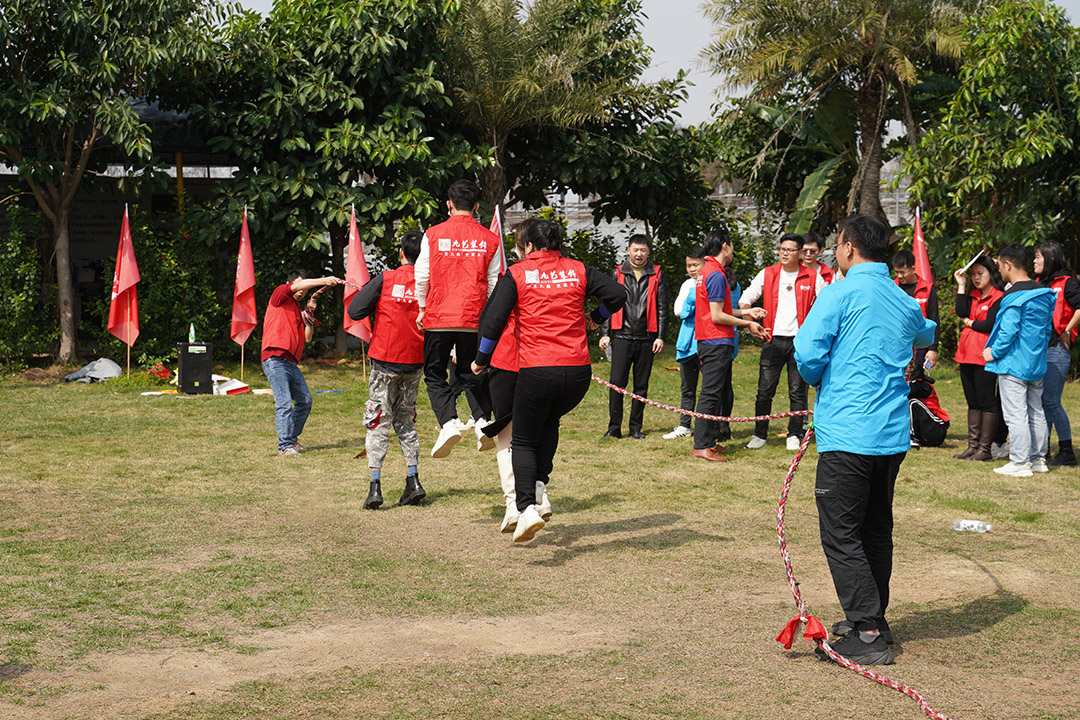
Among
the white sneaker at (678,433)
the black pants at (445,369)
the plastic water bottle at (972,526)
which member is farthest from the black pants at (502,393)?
the white sneaker at (678,433)

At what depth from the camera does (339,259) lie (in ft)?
61.1

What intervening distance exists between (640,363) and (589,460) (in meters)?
1.50

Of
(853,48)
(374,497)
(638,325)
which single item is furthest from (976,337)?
(853,48)

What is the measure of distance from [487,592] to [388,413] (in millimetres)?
2345

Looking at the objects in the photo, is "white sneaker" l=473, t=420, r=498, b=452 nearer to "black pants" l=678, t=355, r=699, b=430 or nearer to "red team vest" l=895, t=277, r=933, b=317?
"black pants" l=678, t=355, r=699, b=430

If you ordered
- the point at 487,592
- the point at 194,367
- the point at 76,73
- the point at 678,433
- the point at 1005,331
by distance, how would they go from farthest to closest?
1. the point at 76,73
2. the point at 194,367
3. the point at 678,433
4. the point at 1005,331
5. the point at 487,592

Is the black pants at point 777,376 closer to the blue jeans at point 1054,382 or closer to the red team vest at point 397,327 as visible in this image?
the blue jeans at point 1054,382

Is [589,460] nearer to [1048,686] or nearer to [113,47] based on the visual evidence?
[1048,686]

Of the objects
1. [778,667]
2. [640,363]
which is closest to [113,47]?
[640,363]

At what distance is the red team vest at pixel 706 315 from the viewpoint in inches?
385

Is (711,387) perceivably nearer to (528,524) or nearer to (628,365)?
(628,365)

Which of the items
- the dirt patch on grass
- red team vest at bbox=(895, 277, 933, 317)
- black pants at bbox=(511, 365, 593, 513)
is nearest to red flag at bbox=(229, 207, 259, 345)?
red team vest at bbox=(895, 277, 933, 317)

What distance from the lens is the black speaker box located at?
47.1ft

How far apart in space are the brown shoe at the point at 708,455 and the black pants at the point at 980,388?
2.35 metres
